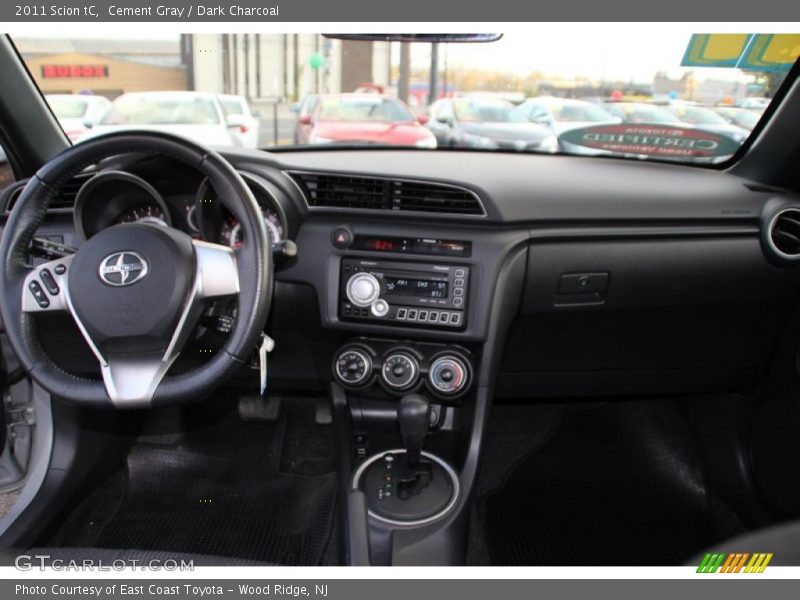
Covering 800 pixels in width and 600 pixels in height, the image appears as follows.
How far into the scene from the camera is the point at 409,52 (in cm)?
241

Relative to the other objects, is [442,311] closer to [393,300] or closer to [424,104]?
[393,300]

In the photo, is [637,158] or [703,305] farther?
[637,158]

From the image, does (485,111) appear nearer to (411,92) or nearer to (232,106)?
(411,92)

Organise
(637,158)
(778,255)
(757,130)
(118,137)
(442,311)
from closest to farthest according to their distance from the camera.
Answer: (118,137)
(442,311)
(778,255)
(757,130)
(637,158)

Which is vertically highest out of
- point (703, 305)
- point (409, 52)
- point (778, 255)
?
point (409, 52)

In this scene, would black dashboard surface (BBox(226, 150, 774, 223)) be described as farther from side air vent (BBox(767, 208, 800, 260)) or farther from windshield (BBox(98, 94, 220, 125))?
windshield (BBox(98, 94, 220, 125))

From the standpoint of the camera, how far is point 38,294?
153 cm

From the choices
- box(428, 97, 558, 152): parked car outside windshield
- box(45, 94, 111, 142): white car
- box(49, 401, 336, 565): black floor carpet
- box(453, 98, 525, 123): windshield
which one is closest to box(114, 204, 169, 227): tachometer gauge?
box(45, 94, 111, 142): white car

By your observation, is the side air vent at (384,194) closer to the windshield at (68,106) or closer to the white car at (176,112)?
the white car at (176,112)

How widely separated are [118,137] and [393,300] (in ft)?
3.07

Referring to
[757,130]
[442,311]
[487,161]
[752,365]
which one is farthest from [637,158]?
[442,311]

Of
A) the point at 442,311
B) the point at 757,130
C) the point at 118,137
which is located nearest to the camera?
the point at 118,137

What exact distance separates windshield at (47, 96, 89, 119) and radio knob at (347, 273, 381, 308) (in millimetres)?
1325

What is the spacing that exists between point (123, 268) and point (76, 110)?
1.46m
